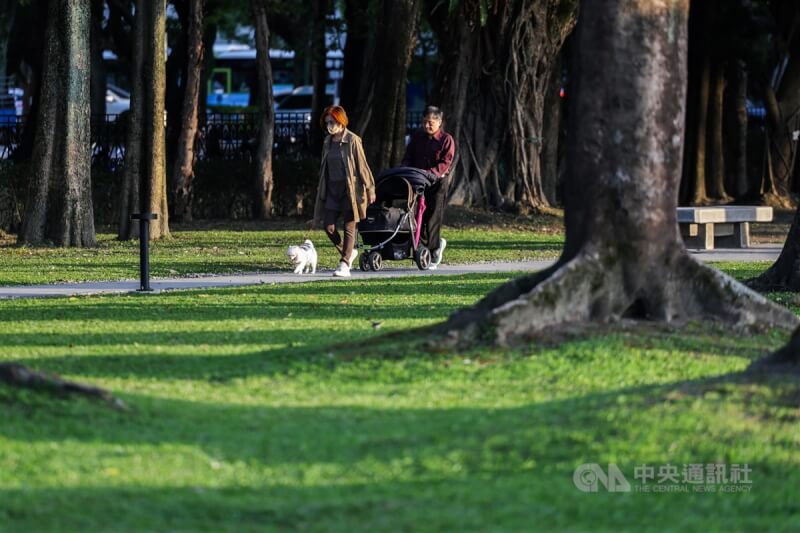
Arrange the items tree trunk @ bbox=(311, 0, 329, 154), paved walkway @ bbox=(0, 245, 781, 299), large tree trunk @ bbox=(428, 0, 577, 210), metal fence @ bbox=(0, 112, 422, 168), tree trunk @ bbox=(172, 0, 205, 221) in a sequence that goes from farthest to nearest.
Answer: tree trunk @ bbox=(311, 0, 329, 154) → metal fence @ bbox=(0, 112, 422, 168) → large tree trunk @ bbox=(428, 0, 577, 210) → tree trunk @ bbox=(172, 0, 205, 221) → paved walkway @ bbox=(0, 245, 781, 299)

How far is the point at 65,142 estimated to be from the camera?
22359 mm

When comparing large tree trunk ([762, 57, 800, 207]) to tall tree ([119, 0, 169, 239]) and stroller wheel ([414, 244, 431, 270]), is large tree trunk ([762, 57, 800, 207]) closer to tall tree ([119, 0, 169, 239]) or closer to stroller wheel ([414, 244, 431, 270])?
tall tree ([119, 0, 169, 239])

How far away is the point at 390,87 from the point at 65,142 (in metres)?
6.78

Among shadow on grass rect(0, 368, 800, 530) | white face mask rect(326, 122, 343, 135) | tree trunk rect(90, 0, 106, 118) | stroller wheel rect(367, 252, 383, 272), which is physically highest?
tree trunk rect(90, 0, 106, 118)

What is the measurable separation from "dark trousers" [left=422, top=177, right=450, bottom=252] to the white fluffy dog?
1424 millimetres

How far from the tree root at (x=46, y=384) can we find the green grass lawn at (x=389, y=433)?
0.08 metres

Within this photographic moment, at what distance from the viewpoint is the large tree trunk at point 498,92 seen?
29438 mm

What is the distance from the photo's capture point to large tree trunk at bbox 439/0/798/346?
409 inches

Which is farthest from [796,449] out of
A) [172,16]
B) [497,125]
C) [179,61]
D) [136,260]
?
[172,16]

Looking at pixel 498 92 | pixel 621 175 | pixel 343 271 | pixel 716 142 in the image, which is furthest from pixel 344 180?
pixel 716 142

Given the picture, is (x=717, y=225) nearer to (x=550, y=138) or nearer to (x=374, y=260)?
(x=374, y=260)

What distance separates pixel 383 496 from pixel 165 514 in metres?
0.87

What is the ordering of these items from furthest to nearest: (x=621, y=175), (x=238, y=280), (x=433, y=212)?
(x=433, y=212) → (x=238, y=280) → (x=621, y=175)

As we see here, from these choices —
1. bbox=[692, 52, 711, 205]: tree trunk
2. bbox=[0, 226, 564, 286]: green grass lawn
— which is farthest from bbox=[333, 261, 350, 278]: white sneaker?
bbox=[692, 52, 711, 205]: tree trunk
